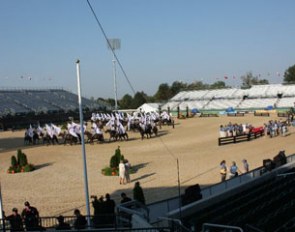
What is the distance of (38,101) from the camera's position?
80.0m

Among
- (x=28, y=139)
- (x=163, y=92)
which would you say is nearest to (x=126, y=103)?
(x=163, y=92)

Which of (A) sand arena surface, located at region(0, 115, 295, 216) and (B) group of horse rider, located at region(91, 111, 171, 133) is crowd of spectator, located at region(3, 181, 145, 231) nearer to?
(A) sand arena surface, located at region(0, 115, 295, 216)

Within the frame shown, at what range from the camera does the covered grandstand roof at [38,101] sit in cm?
7193

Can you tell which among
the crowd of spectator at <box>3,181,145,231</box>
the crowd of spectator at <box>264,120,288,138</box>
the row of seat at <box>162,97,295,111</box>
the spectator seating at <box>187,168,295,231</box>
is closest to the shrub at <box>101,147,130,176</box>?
the spectator seating at <box>187,168,295,231</box>

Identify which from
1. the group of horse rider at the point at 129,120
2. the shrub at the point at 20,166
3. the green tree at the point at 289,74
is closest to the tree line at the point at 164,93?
the green tree at the point at 289,74

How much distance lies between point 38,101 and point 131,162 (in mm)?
57768

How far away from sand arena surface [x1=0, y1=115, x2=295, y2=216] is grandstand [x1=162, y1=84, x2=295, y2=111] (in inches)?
1668

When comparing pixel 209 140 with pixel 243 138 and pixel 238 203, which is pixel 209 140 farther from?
pixel 238 203

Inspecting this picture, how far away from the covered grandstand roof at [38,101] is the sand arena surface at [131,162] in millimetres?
34943

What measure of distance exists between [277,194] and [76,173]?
12074mm

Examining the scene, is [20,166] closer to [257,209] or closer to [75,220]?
[75,220]

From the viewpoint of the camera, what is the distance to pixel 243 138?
3384 centimetres

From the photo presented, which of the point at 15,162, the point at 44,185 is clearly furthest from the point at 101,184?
the point at 15,162

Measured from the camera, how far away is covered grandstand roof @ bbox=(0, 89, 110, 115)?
71925 mm
